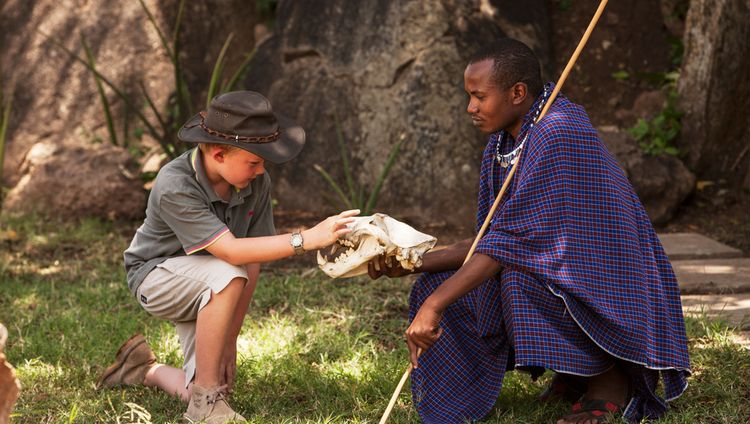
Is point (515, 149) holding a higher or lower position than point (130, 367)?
higher

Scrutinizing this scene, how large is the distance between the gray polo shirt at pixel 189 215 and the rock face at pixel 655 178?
3442 millimetres

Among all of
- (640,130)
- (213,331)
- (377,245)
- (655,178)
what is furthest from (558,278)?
(640,130)

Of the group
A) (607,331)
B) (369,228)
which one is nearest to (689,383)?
(607,331)

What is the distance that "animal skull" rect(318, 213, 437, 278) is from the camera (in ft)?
10.4

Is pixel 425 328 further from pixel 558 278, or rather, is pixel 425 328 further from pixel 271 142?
pixel 271 142

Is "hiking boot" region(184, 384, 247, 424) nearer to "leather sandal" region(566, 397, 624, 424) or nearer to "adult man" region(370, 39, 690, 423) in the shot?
"adult man" region(370, 39, 690, 423)

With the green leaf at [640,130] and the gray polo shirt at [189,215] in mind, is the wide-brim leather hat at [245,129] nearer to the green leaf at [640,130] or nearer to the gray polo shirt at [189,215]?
the gray polo shirt at [189,215]

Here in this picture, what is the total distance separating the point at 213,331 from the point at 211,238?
12.8 inches

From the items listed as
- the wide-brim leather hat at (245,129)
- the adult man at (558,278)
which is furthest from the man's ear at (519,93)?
the wide-brim leather hat at (245,129)

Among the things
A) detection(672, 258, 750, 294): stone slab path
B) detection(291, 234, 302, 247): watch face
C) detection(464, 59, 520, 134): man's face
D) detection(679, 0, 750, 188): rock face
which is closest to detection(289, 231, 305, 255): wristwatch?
detection(291, 234, 302, 247): watch face

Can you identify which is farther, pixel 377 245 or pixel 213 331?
pixel 213 331

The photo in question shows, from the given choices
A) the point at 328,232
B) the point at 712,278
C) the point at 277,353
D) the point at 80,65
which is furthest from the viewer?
the point at 80,65

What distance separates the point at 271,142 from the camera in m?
3.32

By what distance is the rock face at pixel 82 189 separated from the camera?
6766 millimetres
